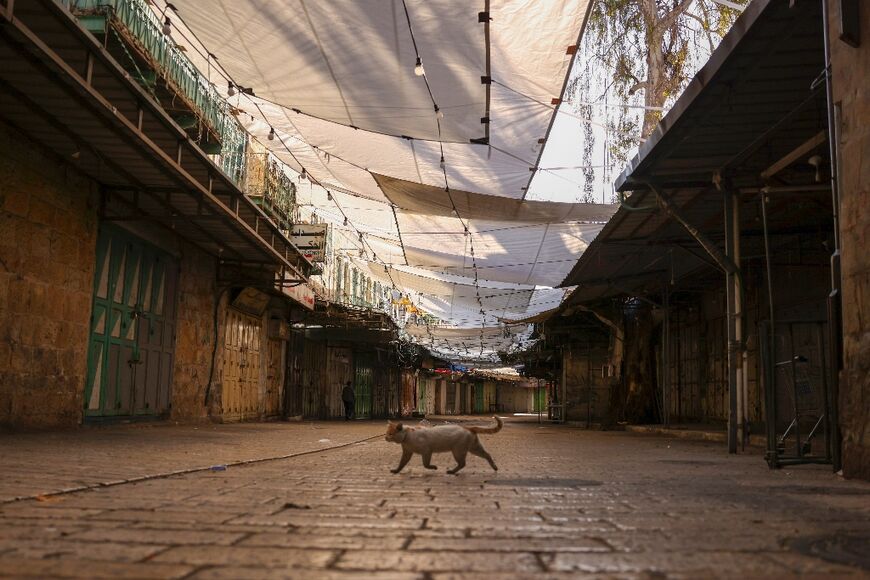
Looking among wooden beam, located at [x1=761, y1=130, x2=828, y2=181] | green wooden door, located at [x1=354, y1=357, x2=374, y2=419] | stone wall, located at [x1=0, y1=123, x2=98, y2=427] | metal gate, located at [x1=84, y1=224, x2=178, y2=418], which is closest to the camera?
wooden beam, located at [x1=761, y1=130, x2=828, y2=181]

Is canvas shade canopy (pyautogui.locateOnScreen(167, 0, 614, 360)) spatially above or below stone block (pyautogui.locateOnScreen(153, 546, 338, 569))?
above

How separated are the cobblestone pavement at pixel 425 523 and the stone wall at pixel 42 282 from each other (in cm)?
353

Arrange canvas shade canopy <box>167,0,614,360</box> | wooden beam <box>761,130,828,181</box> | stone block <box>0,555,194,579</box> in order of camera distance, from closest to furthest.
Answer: stone block <box>0,555,194,579</box> < wooden beam <box>761,130,828,181</box> < canvas shade canopy <box>167,0,614,360</box>

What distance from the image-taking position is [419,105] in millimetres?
11320

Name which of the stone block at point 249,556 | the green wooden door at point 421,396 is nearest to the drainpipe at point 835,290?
the stone block at point 249,556

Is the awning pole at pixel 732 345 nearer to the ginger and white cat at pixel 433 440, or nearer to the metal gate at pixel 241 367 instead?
the ginger and white cat at pixel 433 440

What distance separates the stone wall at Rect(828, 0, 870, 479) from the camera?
17.6ft

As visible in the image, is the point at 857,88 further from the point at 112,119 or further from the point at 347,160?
the point at 347,160

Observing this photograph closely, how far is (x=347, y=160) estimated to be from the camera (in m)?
14.8

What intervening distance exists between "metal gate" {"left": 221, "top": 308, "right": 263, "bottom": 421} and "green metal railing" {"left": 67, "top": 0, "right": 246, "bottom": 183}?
180 inches

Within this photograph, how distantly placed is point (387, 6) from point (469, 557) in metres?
7.41

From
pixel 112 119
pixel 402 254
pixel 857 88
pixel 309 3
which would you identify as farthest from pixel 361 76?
pixel 402 254

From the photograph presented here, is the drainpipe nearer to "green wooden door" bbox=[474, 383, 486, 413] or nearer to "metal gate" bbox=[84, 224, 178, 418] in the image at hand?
"metal gate" bbox=[84, 224, 178, 418]

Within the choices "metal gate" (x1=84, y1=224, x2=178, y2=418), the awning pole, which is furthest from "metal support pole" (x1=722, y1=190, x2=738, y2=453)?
"metal gate" (x1=84, y1=224, x2=178, y2=418)
